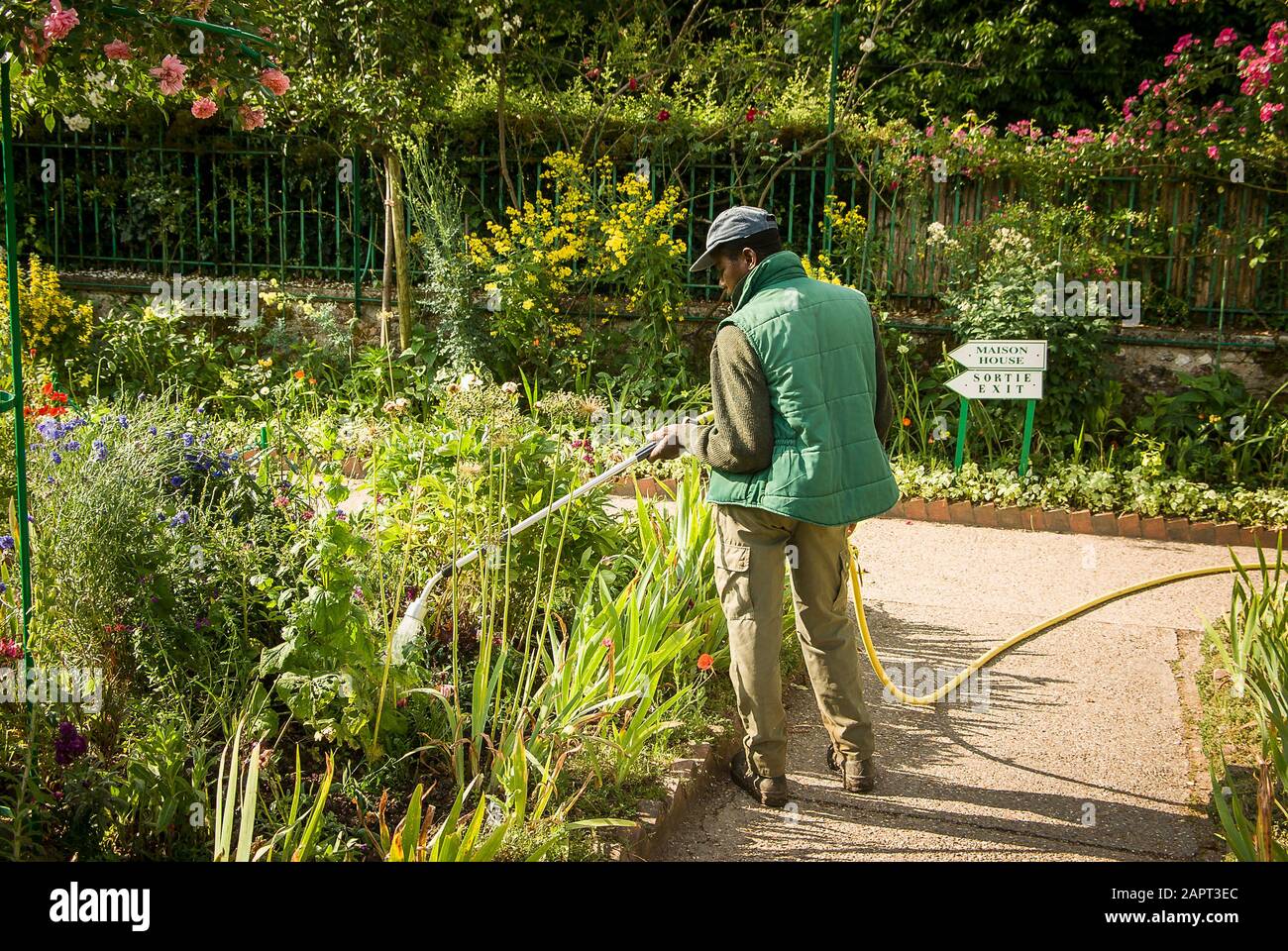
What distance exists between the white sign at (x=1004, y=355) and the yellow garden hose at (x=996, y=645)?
1600 millimetres

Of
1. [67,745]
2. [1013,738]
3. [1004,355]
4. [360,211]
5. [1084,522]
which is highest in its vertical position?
[360,211]

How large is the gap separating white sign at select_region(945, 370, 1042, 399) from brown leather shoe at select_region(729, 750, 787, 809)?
3.91 m

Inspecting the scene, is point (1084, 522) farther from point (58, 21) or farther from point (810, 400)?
point (58, 21)

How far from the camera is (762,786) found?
3773mm

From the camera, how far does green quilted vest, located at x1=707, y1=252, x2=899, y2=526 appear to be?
11.5ft

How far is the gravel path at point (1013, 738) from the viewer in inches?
141

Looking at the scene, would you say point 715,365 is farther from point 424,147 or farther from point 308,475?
Result: point 424,147

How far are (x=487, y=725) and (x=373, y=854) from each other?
0.69 metres

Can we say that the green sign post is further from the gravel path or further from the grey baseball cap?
the grey baseball cap

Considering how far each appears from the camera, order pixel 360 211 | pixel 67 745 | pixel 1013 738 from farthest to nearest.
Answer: pixel 360 211
pixel 1013 738
pixel 67 745

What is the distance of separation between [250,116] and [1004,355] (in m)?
4.72

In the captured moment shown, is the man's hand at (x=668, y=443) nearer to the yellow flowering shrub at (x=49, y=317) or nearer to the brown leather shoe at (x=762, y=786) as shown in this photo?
the brown leather shoe at (x=762, y=786)

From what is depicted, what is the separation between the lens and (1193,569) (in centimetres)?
621

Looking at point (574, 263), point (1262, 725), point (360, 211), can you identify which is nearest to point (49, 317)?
point (360, 211)
